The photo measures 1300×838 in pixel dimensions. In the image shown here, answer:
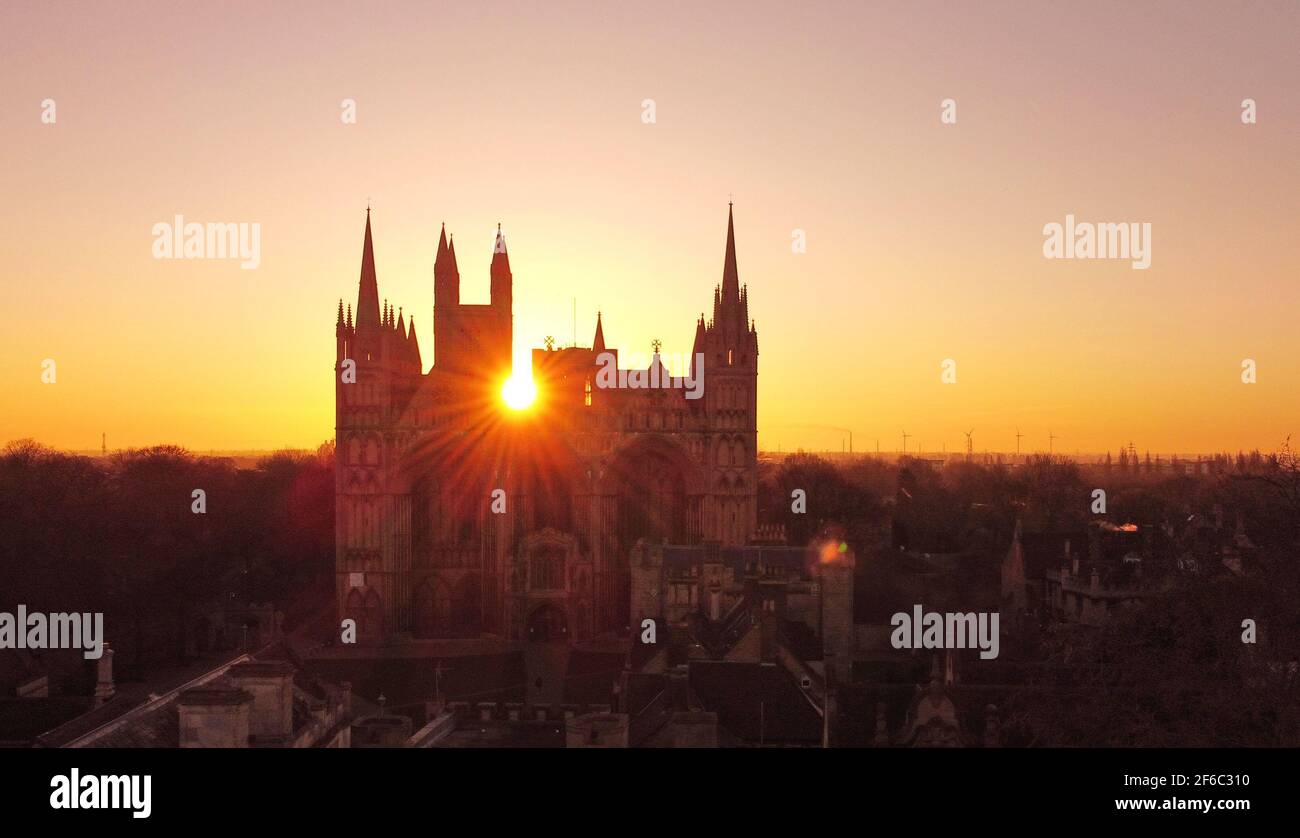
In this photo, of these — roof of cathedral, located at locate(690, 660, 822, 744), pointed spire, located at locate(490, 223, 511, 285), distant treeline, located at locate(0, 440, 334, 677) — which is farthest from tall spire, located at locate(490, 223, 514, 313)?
roof of cathedral, located at locate(690, 660, 822, 744)

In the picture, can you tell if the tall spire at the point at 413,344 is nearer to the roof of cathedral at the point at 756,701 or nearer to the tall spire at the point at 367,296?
the tall spire at the point at 367,296

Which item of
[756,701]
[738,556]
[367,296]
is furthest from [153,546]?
[756,701]

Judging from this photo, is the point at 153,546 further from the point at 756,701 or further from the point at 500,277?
the point at 756,701

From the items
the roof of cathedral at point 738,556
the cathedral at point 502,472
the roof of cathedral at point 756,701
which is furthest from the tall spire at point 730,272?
the roof of cathedral at point 756,701

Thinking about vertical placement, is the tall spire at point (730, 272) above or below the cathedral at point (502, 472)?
above

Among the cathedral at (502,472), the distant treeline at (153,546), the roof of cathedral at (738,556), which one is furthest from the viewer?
the cathedral at (502,472)
